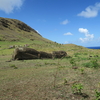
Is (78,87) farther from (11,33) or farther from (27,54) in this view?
(11,33)

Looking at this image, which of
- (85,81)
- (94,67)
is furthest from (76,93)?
(94,67)

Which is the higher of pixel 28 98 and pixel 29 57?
pixel 29 57

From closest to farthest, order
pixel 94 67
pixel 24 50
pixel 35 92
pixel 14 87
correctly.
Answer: pixel 35 92, pixel 14 87, pixel 94 67, pixel 24 50

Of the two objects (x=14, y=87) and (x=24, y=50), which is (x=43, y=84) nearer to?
(x=14, y=87)

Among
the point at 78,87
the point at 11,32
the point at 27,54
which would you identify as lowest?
the point at 78,87

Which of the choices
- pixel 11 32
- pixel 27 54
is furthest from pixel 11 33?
pixel 27 54

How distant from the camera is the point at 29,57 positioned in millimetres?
19125

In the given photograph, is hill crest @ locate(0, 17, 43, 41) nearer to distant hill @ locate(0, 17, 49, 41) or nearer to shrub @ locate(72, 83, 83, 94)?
distant hill @ locate(0, 17, 49, 41)

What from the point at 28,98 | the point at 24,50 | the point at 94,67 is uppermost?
the point at 24,50

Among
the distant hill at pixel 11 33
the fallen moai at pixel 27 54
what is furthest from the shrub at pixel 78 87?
the distant hill at pixel 11 33

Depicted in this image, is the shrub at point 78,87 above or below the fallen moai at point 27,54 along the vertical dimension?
below

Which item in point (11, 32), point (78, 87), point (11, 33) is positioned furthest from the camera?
point (11, 32)

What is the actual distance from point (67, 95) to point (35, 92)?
156 cm

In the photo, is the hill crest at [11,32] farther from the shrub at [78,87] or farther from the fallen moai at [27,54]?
the shrub at [78,87]
